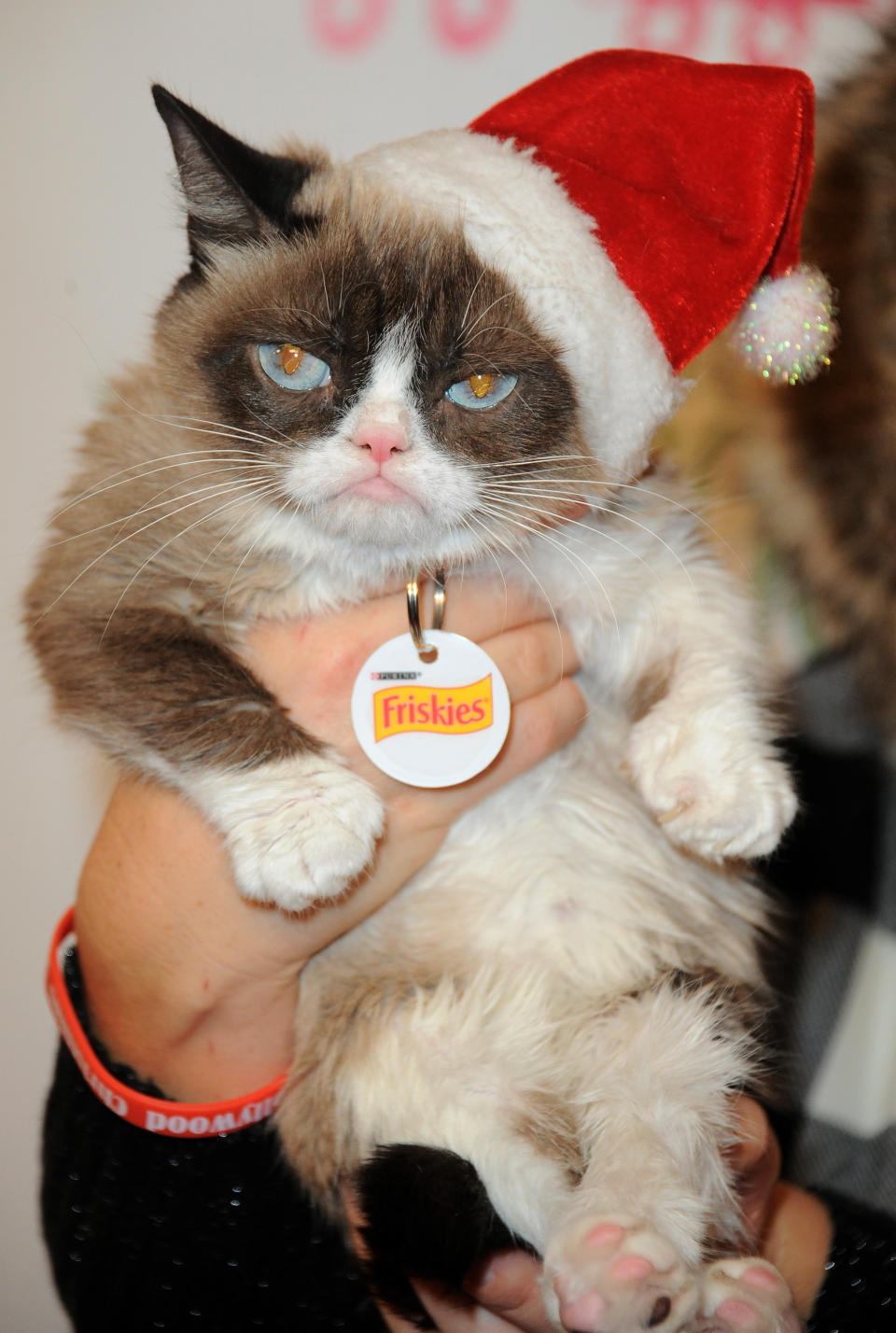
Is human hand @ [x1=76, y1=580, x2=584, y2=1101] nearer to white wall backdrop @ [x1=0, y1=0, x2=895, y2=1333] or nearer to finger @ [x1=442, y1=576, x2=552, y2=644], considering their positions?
finger @ [x1=442, y1=576, x2=552, y2=644]

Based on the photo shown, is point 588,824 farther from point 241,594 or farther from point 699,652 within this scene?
point 241,594

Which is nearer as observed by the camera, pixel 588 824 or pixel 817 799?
pixel 588 824

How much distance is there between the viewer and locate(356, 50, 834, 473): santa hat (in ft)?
3.68

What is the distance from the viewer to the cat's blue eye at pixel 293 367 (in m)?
1.15

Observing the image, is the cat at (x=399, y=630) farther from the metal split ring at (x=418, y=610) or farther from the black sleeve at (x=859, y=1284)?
the black sleeve at (x=859, y=1284)

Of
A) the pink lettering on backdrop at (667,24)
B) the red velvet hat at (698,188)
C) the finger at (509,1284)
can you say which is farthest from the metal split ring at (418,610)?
the pink lettering on backdrop at (667,24)

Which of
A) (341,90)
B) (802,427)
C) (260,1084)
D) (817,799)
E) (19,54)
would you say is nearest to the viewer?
(260,1084)

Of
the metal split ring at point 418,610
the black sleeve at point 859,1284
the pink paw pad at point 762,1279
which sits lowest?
the black sleeve at point 859,1284

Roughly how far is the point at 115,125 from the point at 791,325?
1.71 metres

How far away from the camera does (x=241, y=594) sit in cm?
133

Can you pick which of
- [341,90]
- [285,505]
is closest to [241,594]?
[285,505]

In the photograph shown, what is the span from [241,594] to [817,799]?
113cm

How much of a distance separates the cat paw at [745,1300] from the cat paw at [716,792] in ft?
1.61

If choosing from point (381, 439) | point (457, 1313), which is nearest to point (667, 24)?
point (381, 439)
